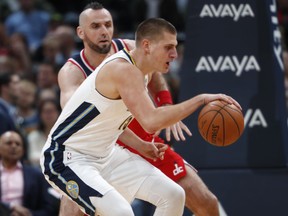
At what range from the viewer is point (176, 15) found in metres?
14.1

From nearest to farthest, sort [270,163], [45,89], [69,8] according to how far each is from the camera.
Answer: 1. [270,163]
2. [45,89]
3. [69,8]

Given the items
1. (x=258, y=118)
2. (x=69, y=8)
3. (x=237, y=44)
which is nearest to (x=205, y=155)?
(x=258, y=118)

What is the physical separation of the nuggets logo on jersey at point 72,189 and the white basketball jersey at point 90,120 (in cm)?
29

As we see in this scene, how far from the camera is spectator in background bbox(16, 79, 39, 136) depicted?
11.9 m

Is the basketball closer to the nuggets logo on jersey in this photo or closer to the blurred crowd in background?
the nuggets logo on jersey

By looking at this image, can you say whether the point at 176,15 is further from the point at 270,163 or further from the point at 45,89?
the point at 270,163

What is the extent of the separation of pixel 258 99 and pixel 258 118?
0.64 ft

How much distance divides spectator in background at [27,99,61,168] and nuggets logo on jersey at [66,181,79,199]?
4.82 metres

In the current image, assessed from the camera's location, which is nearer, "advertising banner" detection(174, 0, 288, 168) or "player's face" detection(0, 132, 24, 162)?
"advertising banner" detection(174, 0, 288, 168)

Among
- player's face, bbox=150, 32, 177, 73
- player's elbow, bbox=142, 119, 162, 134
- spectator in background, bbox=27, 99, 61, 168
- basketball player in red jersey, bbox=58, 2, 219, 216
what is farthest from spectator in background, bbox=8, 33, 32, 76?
player's elbow, bbox=142, 119, 162, 134

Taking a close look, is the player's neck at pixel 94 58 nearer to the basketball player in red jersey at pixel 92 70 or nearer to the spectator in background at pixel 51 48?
the basketball player in red jersey at pixel 92 70

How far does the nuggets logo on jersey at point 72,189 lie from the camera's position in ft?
20.6

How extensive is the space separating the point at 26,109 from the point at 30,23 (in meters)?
3.11

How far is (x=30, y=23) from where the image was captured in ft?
48.1
